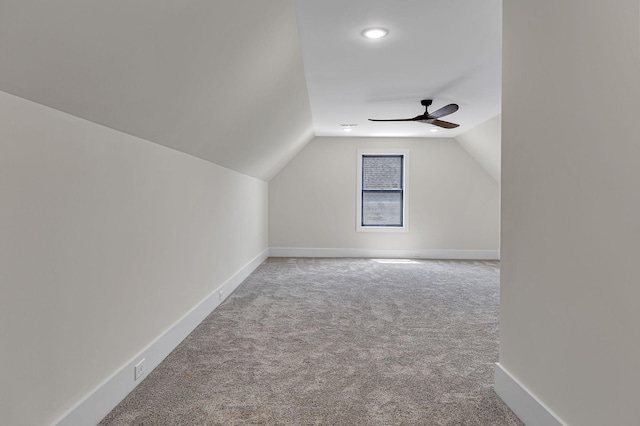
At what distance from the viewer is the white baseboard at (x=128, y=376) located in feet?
5.90

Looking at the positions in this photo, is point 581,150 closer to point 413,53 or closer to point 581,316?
point 581,316

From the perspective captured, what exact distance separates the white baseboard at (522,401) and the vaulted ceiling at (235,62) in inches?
85.4

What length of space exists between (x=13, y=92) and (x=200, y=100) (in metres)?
1.34

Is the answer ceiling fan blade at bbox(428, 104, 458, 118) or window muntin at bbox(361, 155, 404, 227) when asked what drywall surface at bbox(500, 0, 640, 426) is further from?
window muntin at bbox(361, 155, 404, 227)

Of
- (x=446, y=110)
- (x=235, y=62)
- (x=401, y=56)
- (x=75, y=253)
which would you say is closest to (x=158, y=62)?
(x=235, y=62)

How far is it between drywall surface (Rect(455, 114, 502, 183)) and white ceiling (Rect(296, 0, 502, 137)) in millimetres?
527

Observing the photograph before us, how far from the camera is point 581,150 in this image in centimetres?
158

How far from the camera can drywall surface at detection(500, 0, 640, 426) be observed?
1.34 m

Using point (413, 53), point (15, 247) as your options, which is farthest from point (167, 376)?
point (413, 53)

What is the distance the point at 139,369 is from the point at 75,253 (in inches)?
36.3

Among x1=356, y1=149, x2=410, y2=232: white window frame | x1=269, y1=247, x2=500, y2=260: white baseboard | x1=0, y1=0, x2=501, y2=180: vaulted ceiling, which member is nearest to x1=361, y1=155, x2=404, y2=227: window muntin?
x1=356, y1=149, x2=410, y2=232: white window frame

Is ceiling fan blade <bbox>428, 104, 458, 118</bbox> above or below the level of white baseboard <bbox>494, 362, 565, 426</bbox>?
above

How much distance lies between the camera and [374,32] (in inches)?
120

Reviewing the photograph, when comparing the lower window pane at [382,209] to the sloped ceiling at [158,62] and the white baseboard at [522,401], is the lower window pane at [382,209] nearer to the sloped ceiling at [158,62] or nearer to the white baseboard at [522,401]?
the sloped ceiling at [158,62]
